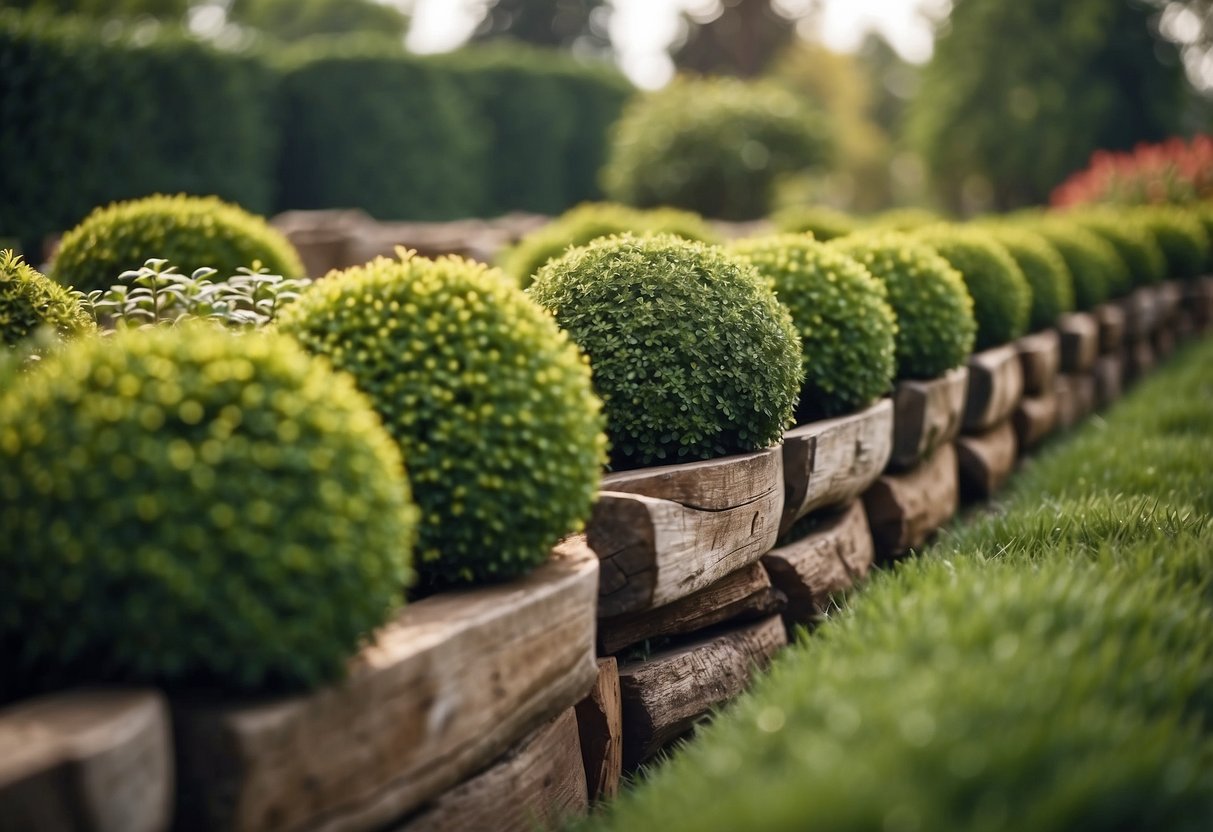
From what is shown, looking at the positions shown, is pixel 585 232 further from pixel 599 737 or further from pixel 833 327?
pixel 599 737

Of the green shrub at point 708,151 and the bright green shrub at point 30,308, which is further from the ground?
the green shrub at point 708,151

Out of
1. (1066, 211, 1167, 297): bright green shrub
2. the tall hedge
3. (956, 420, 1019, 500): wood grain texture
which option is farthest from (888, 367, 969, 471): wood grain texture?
the tall hedge

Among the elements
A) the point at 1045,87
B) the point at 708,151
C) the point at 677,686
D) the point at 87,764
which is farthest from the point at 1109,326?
the point at 1045,87

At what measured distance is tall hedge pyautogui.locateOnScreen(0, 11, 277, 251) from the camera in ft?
27.6

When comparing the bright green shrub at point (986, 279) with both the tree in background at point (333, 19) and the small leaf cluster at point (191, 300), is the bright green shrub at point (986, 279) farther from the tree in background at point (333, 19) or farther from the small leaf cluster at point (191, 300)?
the tree in background at point (333, 19)

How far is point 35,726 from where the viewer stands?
62.0 inches

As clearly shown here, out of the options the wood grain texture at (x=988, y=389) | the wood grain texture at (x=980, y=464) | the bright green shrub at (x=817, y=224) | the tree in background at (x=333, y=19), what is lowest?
the wood grain texture at (x=980, y=464)

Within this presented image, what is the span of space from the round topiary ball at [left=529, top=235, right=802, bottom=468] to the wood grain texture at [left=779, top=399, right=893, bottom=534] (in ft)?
0.48

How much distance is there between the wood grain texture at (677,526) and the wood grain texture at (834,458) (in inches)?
7.0

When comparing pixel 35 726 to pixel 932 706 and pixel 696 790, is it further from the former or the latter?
pixel 932 706

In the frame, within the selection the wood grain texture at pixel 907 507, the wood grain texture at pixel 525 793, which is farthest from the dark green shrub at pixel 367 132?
the wood grain texture at pixel 525 793

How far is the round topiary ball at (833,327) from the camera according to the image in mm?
3744

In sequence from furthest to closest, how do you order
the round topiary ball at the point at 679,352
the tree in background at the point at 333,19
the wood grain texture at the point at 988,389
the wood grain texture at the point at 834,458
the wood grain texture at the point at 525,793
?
the tree in background at the point at 333,19, the wood grain texture at the point at 988,389, the wood grain texture at the point at 834,458, the round topiary ball at the point at 679,352, the wood grain texture at the point at 525,793

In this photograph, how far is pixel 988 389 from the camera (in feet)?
16.9
